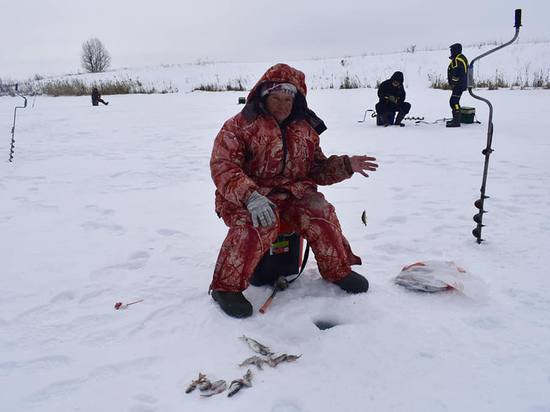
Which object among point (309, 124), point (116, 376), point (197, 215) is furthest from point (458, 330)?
point (197, 215)

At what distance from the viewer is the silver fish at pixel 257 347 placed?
1.86 metres

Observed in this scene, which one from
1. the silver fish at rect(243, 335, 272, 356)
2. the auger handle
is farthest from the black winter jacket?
the silver fish at rect(243, 335, 272, 356)

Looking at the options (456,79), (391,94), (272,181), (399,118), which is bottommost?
(272,181)

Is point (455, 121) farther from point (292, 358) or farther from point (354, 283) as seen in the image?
point (292, 358)

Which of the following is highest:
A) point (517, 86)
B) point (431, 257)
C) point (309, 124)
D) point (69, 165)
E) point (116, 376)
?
point (517, 86)

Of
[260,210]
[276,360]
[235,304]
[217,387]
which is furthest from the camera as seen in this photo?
[235,304]

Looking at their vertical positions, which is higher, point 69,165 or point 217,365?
point 69,165

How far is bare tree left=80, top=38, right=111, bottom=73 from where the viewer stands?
46.5 m

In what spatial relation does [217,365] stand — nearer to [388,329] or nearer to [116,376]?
[116,376]

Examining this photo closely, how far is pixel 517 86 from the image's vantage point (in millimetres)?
11797

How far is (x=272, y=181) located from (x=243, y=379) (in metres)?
1.12

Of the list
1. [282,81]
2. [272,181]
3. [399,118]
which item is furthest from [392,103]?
[272,181]

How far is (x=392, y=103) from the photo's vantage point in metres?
8.27

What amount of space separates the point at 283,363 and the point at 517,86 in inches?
513
